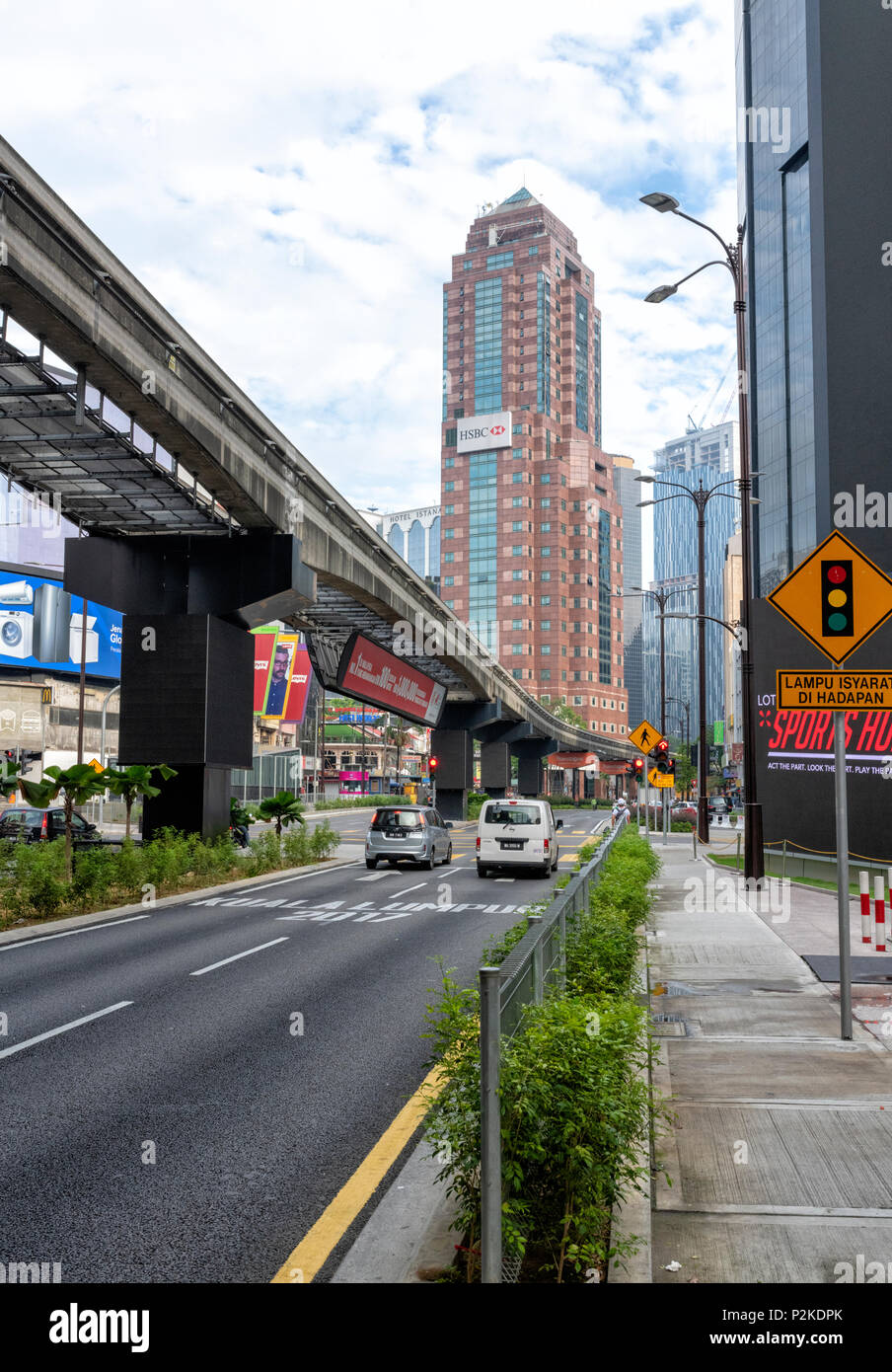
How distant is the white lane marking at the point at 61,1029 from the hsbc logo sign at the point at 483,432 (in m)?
153

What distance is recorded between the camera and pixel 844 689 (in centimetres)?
947

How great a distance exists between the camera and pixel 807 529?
2911 inches

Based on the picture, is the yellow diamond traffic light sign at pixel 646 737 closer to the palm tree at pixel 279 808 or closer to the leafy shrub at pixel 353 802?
the palm tree at pixel 279 808

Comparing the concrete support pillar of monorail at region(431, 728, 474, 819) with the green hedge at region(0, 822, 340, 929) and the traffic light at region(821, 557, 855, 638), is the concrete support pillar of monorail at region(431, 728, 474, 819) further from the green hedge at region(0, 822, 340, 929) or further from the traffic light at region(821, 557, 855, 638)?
the traffic light at region(821, 557, 855, 638)

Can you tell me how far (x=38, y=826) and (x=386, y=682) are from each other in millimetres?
16073

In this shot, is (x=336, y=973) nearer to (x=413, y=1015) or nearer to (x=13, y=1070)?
(x=413, y=1015)

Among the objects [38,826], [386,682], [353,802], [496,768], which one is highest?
[386,682]

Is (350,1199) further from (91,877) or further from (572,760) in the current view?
(572,760)

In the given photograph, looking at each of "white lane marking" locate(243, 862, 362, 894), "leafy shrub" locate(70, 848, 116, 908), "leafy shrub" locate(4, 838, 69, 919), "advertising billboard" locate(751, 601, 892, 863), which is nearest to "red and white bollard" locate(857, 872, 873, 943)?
"advertising billboard" locate(751, 601, 892, 863)

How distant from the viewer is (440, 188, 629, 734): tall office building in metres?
156

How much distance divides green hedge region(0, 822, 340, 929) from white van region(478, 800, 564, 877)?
18.4ft

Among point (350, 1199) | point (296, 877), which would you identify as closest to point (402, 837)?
point (296, 877)
